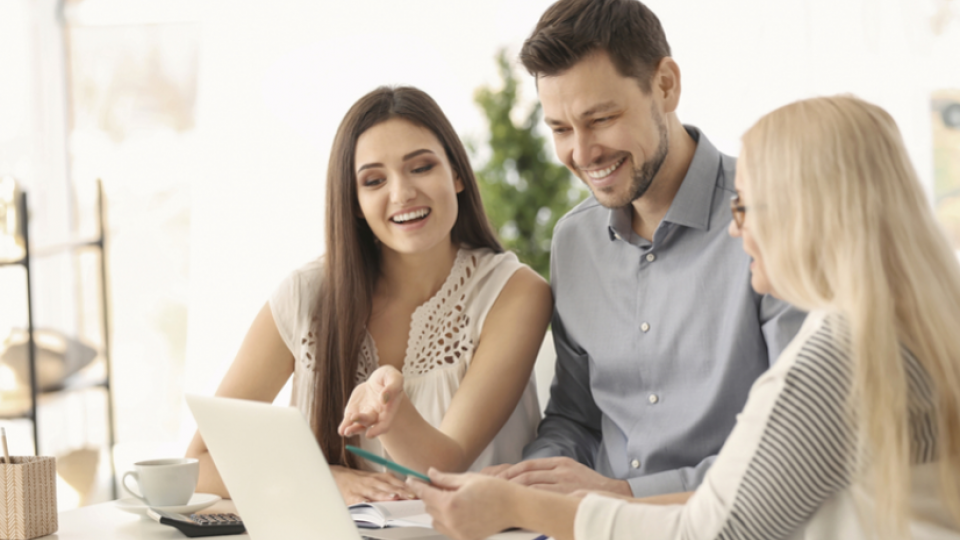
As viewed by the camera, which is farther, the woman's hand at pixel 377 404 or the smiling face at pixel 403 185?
the smiling face at pixel 403 185

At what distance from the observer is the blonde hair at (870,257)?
81 cm

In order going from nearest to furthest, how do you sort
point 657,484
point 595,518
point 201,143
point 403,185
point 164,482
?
point 595,518, point 164,482, point 657,484, point 403,185, point 201,143

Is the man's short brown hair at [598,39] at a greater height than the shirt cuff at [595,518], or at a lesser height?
greater

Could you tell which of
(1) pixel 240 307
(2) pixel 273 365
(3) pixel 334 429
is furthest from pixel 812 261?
(1) pixel 240 307

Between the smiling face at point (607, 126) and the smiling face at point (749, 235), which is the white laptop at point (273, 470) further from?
the smiling face at point (607, 126)

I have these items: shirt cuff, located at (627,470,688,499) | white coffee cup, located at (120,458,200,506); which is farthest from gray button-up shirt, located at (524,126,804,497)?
white coffee cup, located at (120,458,200,506)

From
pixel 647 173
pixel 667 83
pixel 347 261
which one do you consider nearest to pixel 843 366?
pixel 647 173

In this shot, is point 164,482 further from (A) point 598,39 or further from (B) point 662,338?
(A) point 598,39

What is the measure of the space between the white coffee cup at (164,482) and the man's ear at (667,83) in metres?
1.10

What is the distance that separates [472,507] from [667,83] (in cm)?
100

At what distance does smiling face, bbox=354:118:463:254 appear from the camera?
174cm

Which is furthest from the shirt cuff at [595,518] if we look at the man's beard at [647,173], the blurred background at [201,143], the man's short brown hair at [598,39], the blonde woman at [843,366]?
the blurred background at [201,143]

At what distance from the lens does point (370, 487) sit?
56.4 inches

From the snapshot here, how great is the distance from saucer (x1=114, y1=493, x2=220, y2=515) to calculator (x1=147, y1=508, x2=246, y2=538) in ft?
0.11
